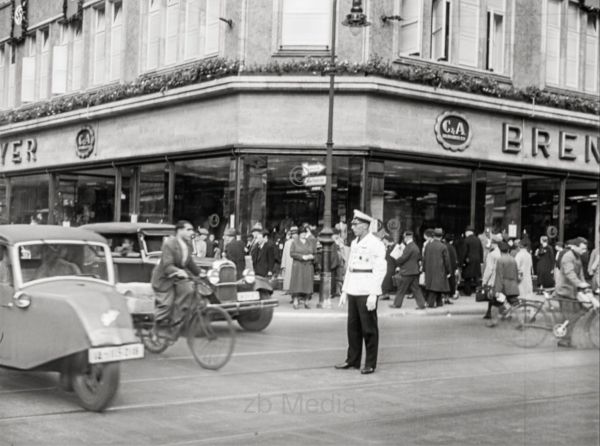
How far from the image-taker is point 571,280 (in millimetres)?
8352

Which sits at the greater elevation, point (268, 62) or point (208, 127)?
point (268, 62)

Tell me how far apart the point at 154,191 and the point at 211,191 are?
4.79 m

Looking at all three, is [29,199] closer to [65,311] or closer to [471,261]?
[65,311]

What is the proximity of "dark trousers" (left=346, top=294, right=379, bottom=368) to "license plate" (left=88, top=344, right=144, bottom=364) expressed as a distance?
10.5 feet

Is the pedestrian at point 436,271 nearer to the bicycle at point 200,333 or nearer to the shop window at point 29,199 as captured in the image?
the bicycle at point 200,333

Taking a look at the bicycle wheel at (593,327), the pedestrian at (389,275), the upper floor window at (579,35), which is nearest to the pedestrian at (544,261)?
the pedestrian at (389,275)

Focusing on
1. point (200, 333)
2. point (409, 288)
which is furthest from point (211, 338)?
point (409, 288)

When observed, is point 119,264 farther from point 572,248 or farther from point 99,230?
point 572,248

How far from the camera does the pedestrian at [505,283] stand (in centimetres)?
1401

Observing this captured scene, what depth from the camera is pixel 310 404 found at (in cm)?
680

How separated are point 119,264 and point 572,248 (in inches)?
182

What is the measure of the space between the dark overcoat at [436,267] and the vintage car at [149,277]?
5.16 metres

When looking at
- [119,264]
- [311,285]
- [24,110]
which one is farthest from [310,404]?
[311,285]

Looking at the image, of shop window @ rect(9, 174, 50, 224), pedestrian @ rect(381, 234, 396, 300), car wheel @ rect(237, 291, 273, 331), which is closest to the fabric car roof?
shop window @ rect(9, 174, 50, 224)
